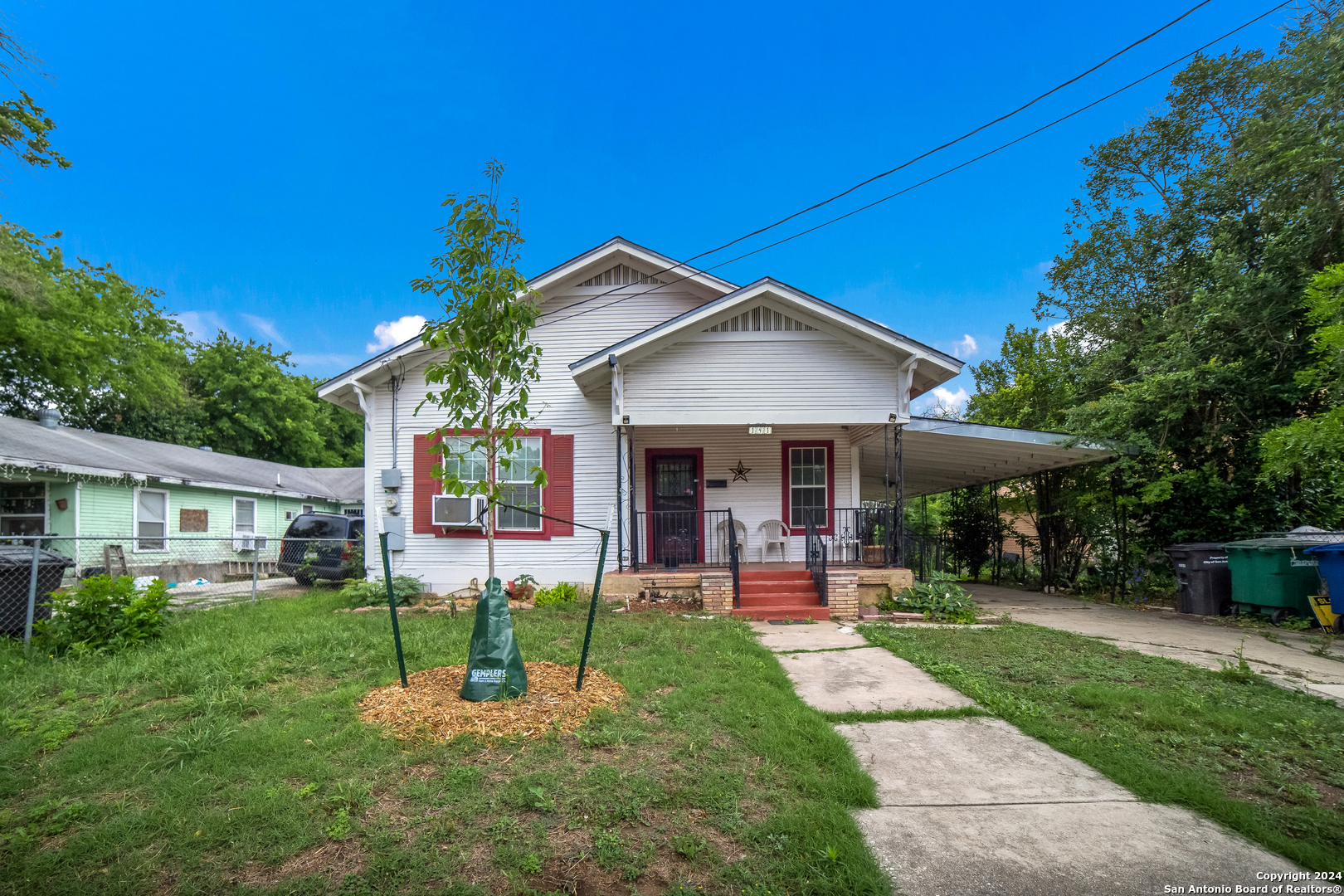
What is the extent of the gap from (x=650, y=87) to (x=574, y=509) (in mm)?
8418

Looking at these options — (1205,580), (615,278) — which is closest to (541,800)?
(615,278)

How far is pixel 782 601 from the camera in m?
8.48

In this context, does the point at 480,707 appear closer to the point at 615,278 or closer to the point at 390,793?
the point at 390,793

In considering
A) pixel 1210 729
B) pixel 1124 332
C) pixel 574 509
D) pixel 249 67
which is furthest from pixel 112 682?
pixel 1124 332

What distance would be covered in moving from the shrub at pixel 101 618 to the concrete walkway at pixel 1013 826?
6.80 m

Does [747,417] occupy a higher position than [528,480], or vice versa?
[747,417]

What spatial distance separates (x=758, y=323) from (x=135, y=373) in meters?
18.6

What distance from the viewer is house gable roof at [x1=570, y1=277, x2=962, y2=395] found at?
848cm

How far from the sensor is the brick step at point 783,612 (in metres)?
8.16

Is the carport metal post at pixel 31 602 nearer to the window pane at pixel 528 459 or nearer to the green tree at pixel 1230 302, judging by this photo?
the window pane at pixel 528 459

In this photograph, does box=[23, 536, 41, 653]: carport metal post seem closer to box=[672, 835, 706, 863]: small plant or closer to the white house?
the white house

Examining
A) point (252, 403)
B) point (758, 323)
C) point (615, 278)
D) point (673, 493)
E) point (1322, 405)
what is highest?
point (252, 403)

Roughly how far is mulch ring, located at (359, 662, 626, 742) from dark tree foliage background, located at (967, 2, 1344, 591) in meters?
8.21

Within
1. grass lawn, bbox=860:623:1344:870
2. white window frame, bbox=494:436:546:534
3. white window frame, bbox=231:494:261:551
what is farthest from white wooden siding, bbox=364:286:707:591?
white window frame, bbox=231:494:261:551
